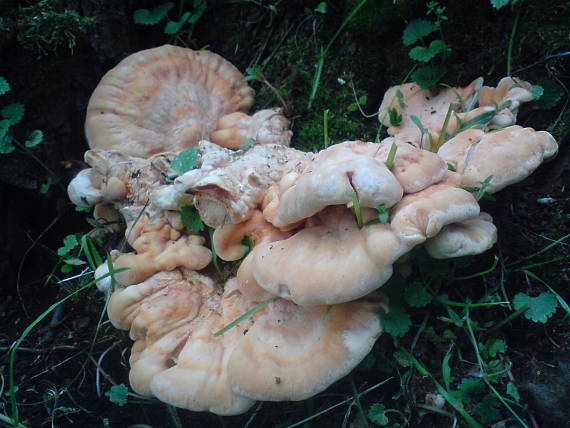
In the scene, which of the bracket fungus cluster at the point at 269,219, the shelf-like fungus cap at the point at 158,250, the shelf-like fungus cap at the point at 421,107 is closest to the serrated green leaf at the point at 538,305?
the bracket fungus cluster at the point at 269,219

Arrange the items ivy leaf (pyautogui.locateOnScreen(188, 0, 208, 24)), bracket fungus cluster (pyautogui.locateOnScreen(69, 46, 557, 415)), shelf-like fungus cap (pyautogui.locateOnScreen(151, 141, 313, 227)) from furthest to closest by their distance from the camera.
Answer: ivy leaf (pyautogui.locateOnScreen(188, 0, 208, 24)), shelf-like fungus cap (pyautogui.locateOnScreen(151, 141, 313, 227)), bracket fungus cluster (pyautogui.locateOnScreen(69, 46, 557, 415))

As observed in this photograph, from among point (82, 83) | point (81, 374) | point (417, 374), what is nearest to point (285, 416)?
point (417, 374)

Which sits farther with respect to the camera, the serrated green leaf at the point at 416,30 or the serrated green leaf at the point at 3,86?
the serrated green leaf at the point at 3,86

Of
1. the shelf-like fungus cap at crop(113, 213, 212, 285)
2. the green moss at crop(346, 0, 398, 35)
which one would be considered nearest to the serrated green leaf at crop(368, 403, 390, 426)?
the shelf-like fungus cap at crop(113, 213, 212, 285)

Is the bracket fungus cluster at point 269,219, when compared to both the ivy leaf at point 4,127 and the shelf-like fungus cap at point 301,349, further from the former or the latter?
the ivy leaf at point 4,127

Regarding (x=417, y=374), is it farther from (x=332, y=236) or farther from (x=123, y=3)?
(x=123, y=3)

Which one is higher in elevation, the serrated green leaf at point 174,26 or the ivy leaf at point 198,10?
the ivy leaf at point 198,10

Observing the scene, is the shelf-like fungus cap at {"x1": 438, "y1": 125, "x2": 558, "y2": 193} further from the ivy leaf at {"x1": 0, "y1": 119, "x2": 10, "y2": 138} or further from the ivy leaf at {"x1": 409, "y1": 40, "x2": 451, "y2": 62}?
the ivy leaf at {"x1": 0, "y1": 119, "x2": 10, "y2": 138}
